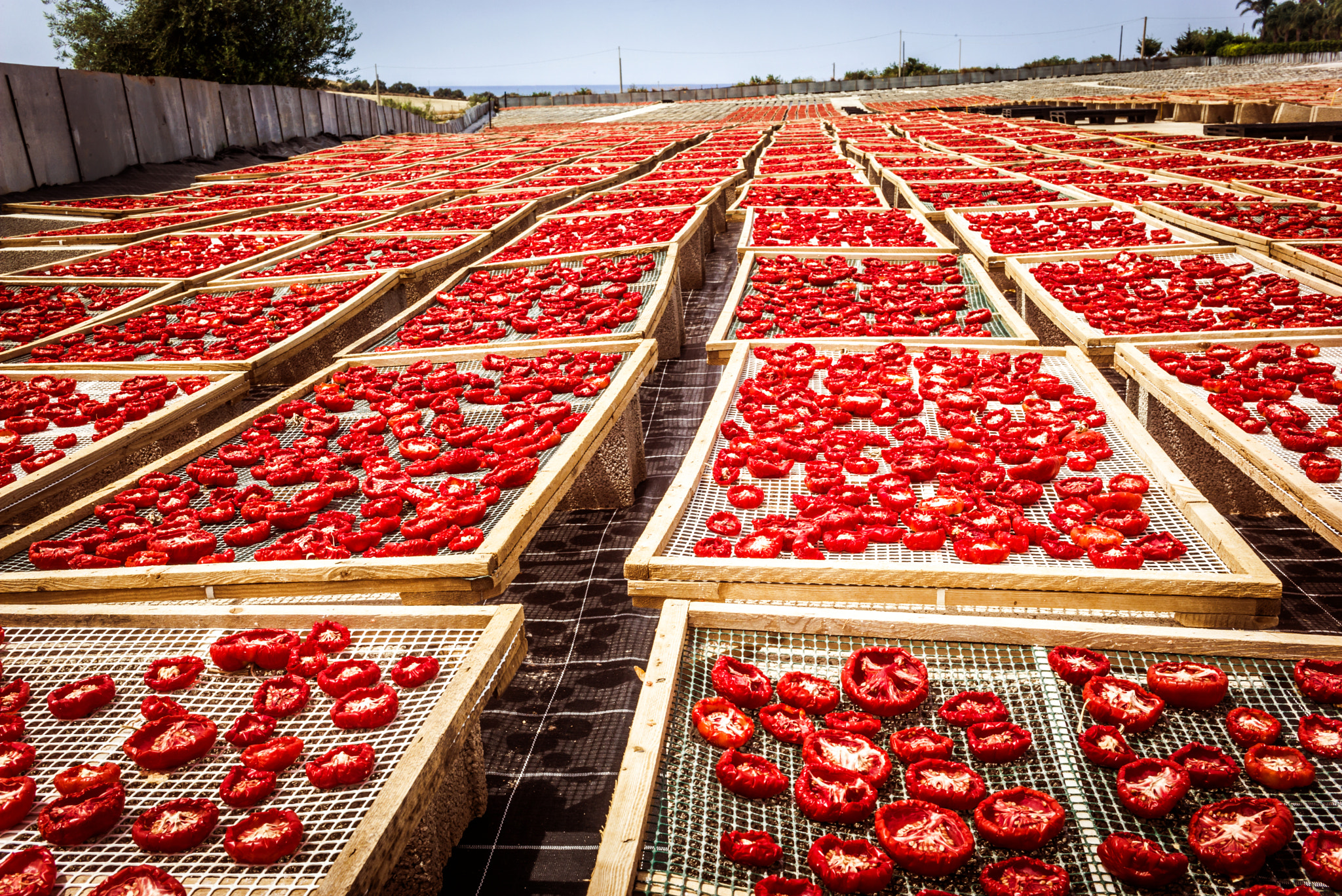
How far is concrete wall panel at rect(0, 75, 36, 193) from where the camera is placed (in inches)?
443

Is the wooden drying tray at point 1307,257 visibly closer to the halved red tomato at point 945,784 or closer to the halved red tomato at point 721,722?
the halved red tomato at point 945,784

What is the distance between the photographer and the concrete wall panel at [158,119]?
14273 mm

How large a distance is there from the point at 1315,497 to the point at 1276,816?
1418mm

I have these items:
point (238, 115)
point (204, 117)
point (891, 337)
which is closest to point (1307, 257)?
point (891, 337)

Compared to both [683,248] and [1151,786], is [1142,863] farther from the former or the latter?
[683,248]

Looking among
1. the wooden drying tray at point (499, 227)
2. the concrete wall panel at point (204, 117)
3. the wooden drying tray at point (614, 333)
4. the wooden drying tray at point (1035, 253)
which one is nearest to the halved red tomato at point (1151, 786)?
the wooden drying tray at point (614, 333)

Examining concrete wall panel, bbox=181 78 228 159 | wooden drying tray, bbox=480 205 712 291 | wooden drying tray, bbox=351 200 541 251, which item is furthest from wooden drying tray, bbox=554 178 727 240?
concrete wall panel, bbox=181 78 228 159

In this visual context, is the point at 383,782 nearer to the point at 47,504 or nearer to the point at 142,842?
the point at 142,842

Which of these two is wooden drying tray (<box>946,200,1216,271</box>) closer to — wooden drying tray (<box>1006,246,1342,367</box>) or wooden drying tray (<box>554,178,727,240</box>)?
wooden drying tray (<box>1006,246,1342,367</box>)

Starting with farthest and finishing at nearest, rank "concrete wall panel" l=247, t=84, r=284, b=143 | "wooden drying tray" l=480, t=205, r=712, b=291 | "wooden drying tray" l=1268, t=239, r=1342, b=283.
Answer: "concrete wall panel" l=247, t=84, r=284, b=143
"wooden drying tray" l=480, t=205, r=712, b=291
"wooden drying tray" l=1268, t=239, r=1342, b=283

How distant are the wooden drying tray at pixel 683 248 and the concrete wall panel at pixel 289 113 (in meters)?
15.8

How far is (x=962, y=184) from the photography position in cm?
874

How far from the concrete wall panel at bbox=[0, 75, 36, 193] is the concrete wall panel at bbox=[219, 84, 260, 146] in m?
6.33

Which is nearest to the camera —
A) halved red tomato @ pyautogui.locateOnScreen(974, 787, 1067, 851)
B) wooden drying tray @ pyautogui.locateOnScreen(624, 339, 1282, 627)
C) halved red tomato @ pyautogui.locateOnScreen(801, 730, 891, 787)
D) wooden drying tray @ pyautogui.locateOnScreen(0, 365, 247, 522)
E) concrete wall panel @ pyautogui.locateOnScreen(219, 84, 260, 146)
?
halved red tomato @ pyautogui.locateOnScreen(974, 787, 1067, 851)
